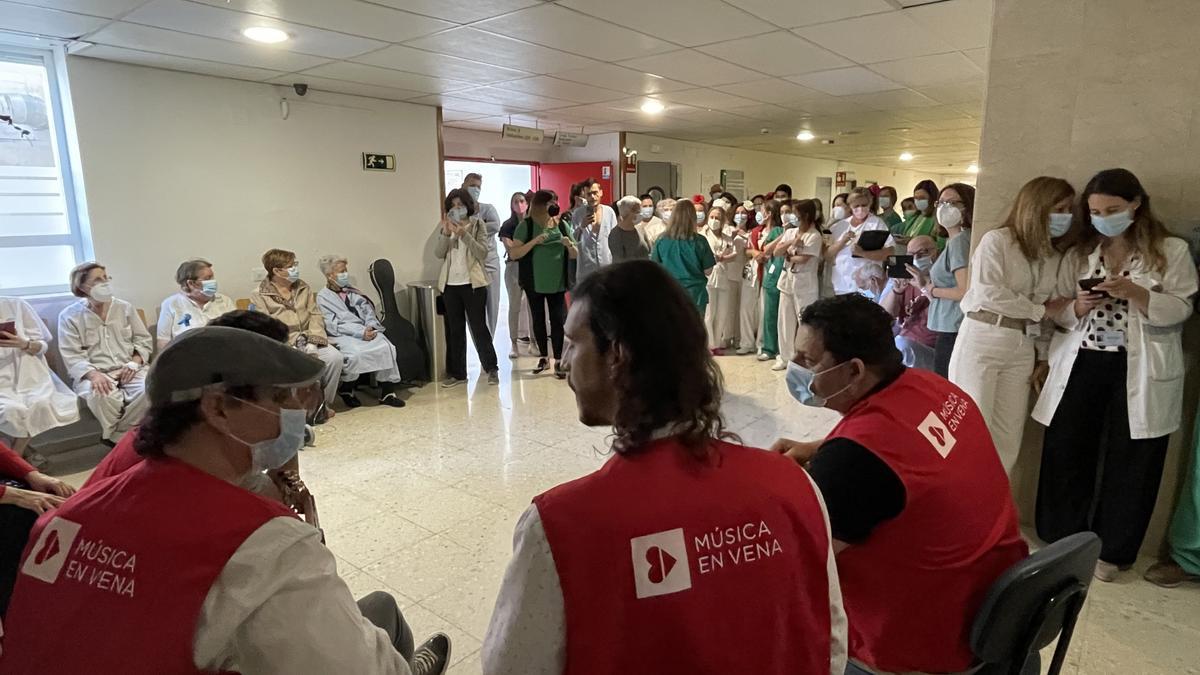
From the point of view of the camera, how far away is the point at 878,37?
398 cm

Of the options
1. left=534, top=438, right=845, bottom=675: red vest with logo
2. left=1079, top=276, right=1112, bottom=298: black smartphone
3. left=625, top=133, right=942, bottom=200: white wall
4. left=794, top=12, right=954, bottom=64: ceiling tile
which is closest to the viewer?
left=534, top=438, right=845, bottom=675: red vest with logo

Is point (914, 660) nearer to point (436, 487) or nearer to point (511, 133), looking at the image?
point (436, 487)

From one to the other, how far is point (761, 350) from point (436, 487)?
3.90 metres

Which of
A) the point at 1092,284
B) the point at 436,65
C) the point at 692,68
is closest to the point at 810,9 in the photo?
the point at 692,68

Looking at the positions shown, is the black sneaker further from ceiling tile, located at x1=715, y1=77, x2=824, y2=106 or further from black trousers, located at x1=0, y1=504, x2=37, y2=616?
ceiling tile, located at x1=715, y1=77, x2=824, y2=106

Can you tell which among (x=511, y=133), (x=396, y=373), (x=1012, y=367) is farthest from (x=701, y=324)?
(x=511, y=133)

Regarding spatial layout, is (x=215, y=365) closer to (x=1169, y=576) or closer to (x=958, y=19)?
(x=1169, y=576)

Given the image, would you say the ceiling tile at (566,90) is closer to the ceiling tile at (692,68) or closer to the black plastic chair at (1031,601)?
the ceiling tile at (692,68)

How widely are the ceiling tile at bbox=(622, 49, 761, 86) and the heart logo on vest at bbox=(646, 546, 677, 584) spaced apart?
401 cm

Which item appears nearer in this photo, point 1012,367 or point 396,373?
point 1012,367

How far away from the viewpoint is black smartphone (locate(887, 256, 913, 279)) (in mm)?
3795

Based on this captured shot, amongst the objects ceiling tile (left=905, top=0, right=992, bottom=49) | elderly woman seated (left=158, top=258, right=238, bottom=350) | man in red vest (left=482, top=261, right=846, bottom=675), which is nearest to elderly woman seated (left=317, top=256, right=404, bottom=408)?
elderly woman seated (left=158, top=258, right=238, bottom=350)

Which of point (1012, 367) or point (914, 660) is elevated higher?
point (1012, 367)

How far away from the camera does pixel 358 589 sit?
257 centimetres
